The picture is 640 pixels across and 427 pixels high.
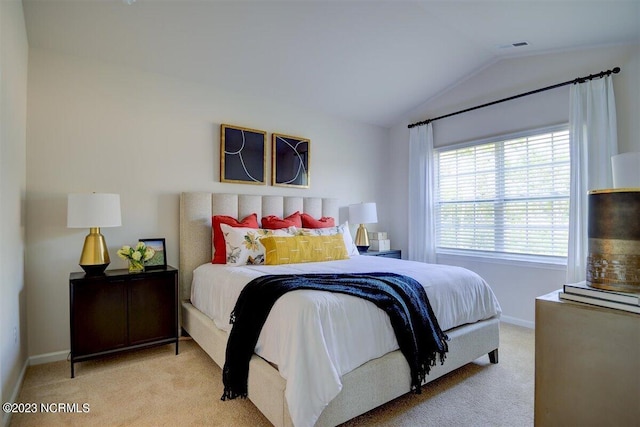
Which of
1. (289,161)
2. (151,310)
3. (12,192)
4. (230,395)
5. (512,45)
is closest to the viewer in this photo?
(230,395)

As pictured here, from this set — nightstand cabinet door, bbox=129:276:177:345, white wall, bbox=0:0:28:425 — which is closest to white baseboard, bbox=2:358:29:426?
white wall, bbox=0:0:28:425

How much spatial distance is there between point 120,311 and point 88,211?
0.83 m

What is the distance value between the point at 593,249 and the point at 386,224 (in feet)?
13.5

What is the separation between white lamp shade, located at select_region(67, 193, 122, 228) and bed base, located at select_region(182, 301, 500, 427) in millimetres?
1217

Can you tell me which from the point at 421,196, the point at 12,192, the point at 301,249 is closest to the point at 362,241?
the point at 421,196

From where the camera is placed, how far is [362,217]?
4449 millimetres

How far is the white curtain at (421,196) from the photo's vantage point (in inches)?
178

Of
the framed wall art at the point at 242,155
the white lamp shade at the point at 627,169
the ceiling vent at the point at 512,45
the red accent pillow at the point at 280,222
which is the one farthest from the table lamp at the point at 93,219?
the ceiling vent at the point at 512,45

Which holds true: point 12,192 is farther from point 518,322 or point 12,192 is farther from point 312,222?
point 518,322

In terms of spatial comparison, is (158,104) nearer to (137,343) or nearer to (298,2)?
(298,2)

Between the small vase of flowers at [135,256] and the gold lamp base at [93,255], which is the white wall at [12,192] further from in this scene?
the small vase of flowers at [135,256]

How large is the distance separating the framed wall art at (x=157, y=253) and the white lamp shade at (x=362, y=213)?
2381mm

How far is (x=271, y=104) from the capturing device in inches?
155

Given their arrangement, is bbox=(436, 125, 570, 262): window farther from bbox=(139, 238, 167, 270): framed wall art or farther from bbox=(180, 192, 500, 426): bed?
bbox=(139, 238, 167, 270): framed wall art
